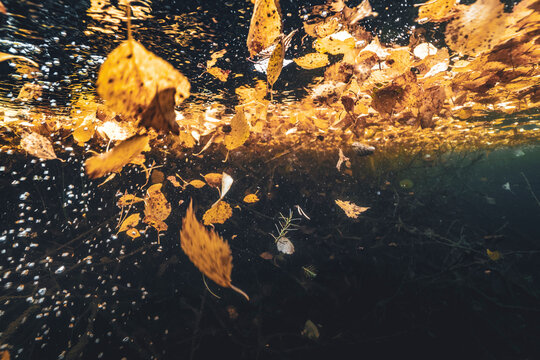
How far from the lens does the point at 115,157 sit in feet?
1.52

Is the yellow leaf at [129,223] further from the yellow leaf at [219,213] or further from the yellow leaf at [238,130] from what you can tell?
the yellow leaf at [238,130]

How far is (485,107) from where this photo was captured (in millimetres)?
3805

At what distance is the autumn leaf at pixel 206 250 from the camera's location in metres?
0.85

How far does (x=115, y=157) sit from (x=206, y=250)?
58cm

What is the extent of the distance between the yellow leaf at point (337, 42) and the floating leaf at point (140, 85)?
1231mm

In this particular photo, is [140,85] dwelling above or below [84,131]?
above

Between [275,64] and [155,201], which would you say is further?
[155,201]

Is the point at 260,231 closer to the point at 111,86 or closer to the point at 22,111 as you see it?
the point at 22,111

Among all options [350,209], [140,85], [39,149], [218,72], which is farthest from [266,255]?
[140,85]

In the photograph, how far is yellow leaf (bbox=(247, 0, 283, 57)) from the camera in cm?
65

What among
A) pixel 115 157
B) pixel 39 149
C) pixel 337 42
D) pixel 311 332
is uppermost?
pixel 337 42

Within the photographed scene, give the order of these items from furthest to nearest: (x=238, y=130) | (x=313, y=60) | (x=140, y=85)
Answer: (x=313, y=60)
(x=238, y=130)
(x=140, y=85)

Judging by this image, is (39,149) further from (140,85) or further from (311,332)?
(311,332)

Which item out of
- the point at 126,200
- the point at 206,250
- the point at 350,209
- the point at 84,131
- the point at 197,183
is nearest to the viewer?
the point at 206,250
